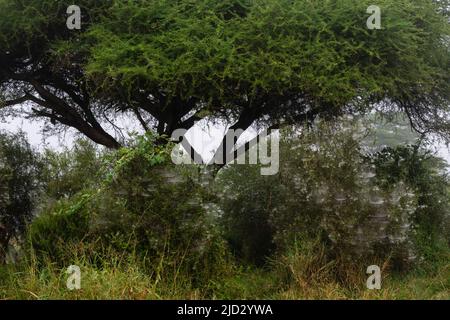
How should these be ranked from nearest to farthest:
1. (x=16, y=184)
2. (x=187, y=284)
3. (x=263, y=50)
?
(x=187, y=284) → (x=263, y=50) → (x=16, y=184)

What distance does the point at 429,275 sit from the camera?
859cm

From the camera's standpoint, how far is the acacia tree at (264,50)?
1045 cm

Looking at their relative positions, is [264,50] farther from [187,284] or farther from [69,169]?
[187,284]

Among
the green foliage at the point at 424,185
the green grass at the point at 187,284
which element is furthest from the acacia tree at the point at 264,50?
the green grass at the point at 187,284

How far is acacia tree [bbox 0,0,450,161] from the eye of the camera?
34.3 ft

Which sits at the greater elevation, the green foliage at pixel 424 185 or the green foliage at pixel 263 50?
the green foliage at pixel 263 50

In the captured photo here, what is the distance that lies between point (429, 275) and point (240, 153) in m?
5.32

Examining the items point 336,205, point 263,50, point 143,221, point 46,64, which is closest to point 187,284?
point 143,221

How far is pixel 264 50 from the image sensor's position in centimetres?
1074

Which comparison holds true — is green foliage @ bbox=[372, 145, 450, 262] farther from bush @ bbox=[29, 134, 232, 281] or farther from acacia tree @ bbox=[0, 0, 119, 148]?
acacia tree @ bbox=[0, 0, 119, 148]

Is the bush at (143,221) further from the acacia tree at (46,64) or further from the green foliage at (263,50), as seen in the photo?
the acacia tree at (46,64)

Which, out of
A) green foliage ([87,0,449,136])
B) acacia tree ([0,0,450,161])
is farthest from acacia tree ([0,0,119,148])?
green foliage ([87,0,449,136])
